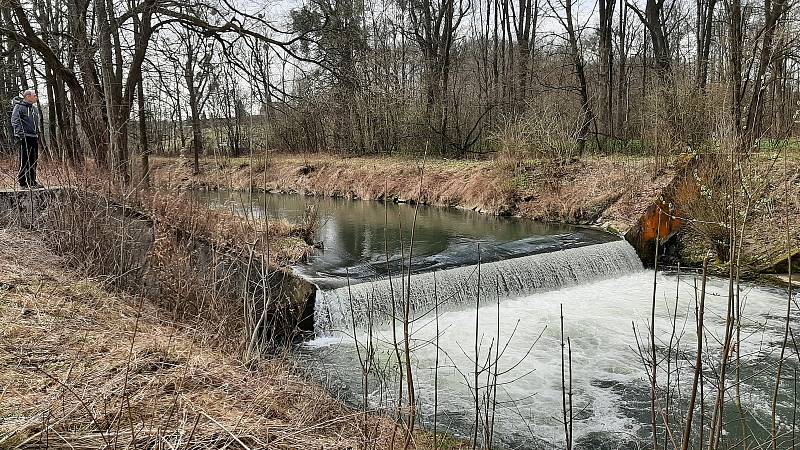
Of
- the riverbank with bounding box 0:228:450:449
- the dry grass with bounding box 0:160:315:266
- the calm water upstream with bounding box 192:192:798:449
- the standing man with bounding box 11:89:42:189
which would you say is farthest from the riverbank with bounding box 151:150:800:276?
the standing man with bounding box 11:89:42:189

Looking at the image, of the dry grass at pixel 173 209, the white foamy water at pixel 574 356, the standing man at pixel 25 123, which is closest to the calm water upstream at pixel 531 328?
the white foamy water at pixel 574 356

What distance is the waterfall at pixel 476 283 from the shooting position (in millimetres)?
7531

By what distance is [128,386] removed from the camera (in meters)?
3.20

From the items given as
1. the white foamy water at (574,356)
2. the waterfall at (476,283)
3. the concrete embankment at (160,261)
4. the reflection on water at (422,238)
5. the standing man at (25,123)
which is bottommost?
the white foamy water at (574,356)

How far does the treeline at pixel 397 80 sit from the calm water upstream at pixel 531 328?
2443 mm

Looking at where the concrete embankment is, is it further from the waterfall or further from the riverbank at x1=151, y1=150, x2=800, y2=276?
the riverbank at x1=151, y1=150, x2=800, y2=276

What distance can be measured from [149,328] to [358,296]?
137 inches

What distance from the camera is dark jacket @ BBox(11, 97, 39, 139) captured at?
26.9 feet

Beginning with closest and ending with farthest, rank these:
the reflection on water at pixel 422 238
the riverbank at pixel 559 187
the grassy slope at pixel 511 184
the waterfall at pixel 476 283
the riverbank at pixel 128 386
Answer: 1. the riverbank at pixel 128 386
2. the waterfall at pixel 476 283
3. the reflection on water at pixel 422 238
4. the riverbank at pixel 559 187
5. the grassy slope at pixel 511 184

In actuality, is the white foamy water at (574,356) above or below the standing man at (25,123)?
below

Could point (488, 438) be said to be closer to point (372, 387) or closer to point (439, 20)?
point (372, 387)

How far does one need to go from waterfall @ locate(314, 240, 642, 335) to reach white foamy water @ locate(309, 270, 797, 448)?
195mm

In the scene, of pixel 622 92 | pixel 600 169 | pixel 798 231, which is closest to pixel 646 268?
pixel 798 231

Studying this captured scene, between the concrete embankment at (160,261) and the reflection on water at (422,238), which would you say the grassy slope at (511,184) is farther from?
the concrete embankment at (160,261)
